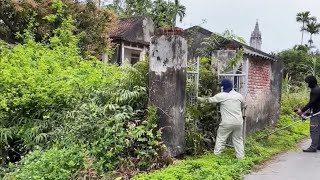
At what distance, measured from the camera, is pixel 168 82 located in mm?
7508

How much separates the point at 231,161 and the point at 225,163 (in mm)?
197

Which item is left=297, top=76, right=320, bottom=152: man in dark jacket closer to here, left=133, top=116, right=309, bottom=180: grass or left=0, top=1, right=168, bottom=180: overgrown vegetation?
left=133, top=116, right=309, bottom=180: grass

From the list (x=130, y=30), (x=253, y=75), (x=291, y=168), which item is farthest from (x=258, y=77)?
(x=130, y=30)

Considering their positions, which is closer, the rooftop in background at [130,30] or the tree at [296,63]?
the rooftop in background at [130,30]

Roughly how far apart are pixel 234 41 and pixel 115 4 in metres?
24.6

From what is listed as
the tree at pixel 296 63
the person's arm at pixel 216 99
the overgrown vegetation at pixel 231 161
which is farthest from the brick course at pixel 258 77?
the tree at pixel 296 63

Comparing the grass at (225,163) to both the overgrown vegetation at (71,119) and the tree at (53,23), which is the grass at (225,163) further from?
the tree at (53,23)

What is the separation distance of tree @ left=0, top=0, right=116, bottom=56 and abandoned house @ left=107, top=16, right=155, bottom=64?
4.07 m

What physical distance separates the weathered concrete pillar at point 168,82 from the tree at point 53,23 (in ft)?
24.0

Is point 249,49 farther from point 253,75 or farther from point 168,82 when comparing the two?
point 168,82

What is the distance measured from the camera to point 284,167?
302 inches

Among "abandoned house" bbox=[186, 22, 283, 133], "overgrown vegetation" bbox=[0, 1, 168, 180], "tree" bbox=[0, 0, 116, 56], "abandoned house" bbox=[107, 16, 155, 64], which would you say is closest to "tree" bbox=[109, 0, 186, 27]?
"abandoned house" bbox=[107, 16, 155, 64]

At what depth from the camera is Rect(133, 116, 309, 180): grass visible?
6.34m

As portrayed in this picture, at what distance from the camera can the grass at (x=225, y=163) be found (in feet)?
20.8
